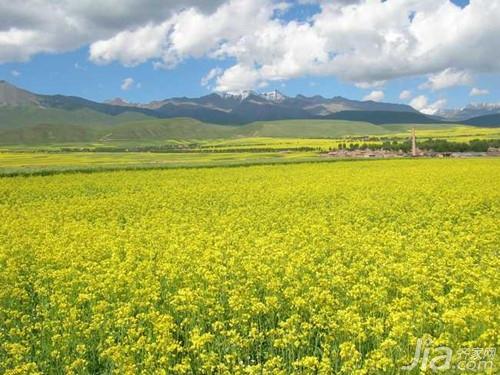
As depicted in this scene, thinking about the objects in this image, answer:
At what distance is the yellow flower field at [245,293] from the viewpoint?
8.72m

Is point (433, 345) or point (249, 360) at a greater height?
point (433, 345)

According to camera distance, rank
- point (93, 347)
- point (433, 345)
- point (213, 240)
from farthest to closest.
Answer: point (213, 240), point (93, 347), point (433, 345)

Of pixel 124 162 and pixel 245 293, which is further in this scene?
pixel 124 162

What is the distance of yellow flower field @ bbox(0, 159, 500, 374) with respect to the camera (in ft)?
28.6

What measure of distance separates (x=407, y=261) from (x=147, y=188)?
98.3 feet

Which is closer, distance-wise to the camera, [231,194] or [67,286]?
[67,286]

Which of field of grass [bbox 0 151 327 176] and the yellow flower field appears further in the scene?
field of grass [bbox 0 151 327 176]

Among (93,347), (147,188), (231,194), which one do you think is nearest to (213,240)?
(93,347)

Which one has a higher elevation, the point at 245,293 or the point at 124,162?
the point at 245,293

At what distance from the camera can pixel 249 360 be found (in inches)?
359

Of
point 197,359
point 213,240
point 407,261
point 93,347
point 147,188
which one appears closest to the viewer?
point 197,359

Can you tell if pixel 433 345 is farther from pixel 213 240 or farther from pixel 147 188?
pixel 147 188

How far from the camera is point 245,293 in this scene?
11023mm

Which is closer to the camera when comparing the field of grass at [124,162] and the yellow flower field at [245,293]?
the yellow flower field at [245,293]
